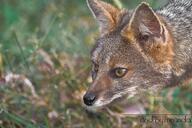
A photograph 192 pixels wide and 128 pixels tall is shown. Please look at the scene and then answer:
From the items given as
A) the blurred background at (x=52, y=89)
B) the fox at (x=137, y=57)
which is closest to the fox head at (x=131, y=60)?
the fox at (x=137, y=57)

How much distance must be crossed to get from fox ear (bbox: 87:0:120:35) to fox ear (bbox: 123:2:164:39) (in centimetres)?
33

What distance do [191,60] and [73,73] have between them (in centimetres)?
138

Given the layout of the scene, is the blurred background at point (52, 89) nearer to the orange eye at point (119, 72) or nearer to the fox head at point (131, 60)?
the fox head at point (131, 60)

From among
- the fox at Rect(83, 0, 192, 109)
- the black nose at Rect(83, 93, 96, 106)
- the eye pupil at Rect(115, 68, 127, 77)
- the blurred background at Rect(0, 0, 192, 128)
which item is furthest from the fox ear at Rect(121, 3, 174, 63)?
the blurred background at Rect(0, 0, 192, 128)

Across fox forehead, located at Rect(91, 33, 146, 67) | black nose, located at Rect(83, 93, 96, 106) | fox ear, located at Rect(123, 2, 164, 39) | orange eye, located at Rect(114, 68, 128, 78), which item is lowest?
black nose, located at Rect(83, 93, 96, 106)

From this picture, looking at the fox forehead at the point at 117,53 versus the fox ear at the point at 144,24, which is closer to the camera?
the fox ear at the point at 144,24

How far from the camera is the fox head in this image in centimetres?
572

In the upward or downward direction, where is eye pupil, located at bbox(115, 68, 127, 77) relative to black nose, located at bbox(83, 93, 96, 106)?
upward

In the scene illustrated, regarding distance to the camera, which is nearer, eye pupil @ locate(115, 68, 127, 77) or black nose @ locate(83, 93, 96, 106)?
black nose @ locate(83, 93, 96, 106)

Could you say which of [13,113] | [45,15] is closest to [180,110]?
[13,113]

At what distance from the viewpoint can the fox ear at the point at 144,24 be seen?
220 inches

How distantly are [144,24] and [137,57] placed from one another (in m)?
0.29

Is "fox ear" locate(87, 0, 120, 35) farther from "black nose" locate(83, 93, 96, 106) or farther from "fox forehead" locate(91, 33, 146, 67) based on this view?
"black nose" locate(83, 93, 96, 106)

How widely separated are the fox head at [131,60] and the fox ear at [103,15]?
0.14 metres
